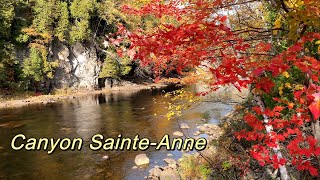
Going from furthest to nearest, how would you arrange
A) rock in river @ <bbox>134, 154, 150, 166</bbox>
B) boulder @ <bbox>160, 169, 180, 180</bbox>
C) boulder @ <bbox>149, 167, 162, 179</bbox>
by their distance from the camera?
1. rock in river @ <bbox>134, 154, 150, 166</bbox>
2. boulder @ <bbox>149, 167, 162, 179</bbox>
3. boulder @ <bbox>160, 169, 180, 180</bbox>

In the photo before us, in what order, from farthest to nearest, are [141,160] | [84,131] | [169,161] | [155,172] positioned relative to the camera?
[84,131] < [141,160] < [169,161] < [155,172]

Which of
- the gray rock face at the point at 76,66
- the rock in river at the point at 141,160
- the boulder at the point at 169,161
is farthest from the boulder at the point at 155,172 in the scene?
the gray rock face at the point at 76,66

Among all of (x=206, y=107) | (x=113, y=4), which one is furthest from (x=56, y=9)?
(x=206, y=107)

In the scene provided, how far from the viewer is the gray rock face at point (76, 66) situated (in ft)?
108

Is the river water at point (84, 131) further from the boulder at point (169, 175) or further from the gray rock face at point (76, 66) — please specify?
the gray rock face at point (76, 66)

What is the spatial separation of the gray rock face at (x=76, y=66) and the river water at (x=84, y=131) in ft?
28.9

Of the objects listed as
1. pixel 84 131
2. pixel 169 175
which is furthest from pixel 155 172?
pixel 84 131

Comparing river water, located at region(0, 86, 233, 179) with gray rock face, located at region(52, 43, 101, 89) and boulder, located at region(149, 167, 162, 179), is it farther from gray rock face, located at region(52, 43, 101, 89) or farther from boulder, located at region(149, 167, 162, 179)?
gray rock face, located at region(52, 43, 101, 89)

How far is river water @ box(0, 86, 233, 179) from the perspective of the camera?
10000mm

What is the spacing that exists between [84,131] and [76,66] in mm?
21509

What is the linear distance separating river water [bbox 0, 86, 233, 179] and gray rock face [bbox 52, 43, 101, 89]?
8802mm

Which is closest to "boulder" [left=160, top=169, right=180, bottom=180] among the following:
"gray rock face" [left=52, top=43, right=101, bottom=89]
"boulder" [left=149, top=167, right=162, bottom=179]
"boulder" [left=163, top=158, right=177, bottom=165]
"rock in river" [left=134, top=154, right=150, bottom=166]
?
"boulder" [left=149, top=167, right=162, bottom=179]

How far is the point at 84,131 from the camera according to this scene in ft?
49.5

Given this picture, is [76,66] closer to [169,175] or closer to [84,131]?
[84,131]
